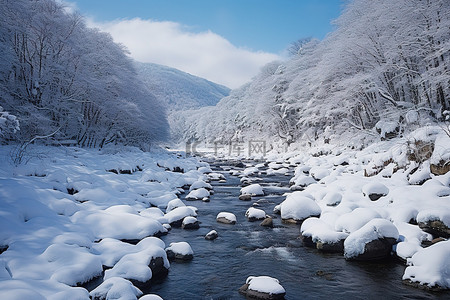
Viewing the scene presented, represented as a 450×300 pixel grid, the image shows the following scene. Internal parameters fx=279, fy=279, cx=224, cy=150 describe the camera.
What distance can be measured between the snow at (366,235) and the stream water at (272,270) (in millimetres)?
272

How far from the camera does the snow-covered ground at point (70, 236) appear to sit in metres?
4.58

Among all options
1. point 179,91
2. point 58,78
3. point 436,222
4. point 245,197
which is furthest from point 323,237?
point 179,91

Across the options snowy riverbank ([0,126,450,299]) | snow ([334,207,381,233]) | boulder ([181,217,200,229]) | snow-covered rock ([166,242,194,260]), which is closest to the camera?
snowy riverbank ([0,126,450,299])

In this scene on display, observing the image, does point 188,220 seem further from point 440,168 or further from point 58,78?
point 58,78

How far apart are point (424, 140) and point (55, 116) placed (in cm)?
→ 1894

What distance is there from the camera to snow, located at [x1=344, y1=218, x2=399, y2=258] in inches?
249

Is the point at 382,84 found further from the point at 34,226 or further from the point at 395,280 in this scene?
the point at 34,226

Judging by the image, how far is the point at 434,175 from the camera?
352 inches

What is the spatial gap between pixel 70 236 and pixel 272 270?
4609 millimetres

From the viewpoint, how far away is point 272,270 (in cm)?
612

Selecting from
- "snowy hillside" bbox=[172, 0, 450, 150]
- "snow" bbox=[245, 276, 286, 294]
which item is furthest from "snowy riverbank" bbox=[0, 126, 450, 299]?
"snowy hillside" bbox=[172, 0, 450, 150]

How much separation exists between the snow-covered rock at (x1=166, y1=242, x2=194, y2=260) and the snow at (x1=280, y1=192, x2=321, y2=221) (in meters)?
4.05

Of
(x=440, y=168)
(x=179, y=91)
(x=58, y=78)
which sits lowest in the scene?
(x=440, y=168)

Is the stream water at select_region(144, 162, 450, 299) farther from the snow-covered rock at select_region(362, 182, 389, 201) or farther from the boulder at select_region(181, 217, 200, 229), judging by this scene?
the snow-covered rock at select_region(362, 182, 389, 201)
